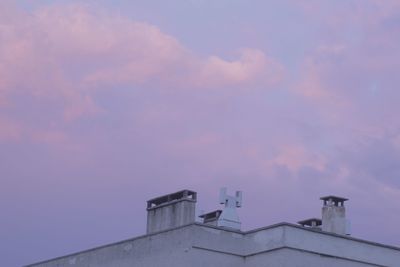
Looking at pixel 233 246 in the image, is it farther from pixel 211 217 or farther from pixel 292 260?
pixel 211 217

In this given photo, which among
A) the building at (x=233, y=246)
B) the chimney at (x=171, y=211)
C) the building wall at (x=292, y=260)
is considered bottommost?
the building wall at (x=292, y=260)

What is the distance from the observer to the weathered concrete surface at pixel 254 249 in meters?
35.1

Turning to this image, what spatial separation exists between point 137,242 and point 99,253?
2.42 m

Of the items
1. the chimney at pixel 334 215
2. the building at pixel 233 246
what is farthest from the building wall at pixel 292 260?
the chimney at pixel 334 215

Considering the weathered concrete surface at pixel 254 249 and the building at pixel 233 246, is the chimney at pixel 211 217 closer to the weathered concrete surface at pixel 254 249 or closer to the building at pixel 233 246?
the building at pixel 233 246

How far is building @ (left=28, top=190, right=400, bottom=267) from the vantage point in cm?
3522

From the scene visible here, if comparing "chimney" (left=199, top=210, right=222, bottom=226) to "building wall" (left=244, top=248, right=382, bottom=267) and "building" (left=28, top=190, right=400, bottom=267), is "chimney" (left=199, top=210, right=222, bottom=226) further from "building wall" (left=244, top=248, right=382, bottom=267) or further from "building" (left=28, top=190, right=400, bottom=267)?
"building wall" (left=244, top=248, right=382, bottom=267)

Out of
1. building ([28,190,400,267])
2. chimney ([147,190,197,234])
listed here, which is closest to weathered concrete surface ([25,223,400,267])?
building ([28,190,400,267])

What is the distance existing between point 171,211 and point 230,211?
2.38m

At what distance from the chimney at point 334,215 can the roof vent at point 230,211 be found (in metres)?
3.50

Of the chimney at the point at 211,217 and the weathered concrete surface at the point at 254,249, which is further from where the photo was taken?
the chimney at the point at 211,217

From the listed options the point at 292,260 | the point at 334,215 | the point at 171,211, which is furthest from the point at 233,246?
the point at 334,215

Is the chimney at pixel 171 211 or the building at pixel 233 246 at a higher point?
the chimney at pixel 171 211

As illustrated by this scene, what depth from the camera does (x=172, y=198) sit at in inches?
1575
